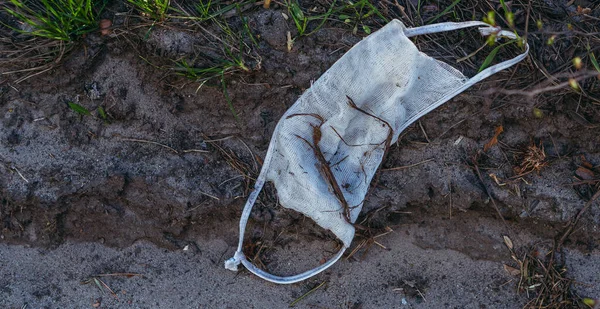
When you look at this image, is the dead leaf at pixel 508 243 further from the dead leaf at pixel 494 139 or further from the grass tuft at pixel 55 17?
the grass tuft at pixel 55 17

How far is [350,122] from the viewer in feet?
7.19

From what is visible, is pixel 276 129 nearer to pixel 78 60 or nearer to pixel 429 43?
pixel 429 43

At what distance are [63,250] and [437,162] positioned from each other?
1.56m

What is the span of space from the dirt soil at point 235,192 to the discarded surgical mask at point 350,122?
0.18 ft

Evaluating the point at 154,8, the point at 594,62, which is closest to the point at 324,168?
the point at 154,8

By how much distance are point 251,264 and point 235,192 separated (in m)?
0.30

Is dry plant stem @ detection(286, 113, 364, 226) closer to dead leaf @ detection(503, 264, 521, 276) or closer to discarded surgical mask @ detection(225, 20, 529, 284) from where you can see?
discarded surgical mask @ detection(225, 20, 529, 284)

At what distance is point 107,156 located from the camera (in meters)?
2.18

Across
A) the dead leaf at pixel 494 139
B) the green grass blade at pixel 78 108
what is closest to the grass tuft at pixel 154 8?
the green grass blade at pixel 78 108

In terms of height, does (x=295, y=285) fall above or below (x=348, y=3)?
below

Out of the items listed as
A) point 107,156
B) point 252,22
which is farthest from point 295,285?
point 252,22

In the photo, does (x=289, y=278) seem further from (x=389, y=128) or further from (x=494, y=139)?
(x=494, y=139)

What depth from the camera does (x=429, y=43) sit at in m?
2.16

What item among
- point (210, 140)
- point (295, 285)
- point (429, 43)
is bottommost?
point (295, 285)
